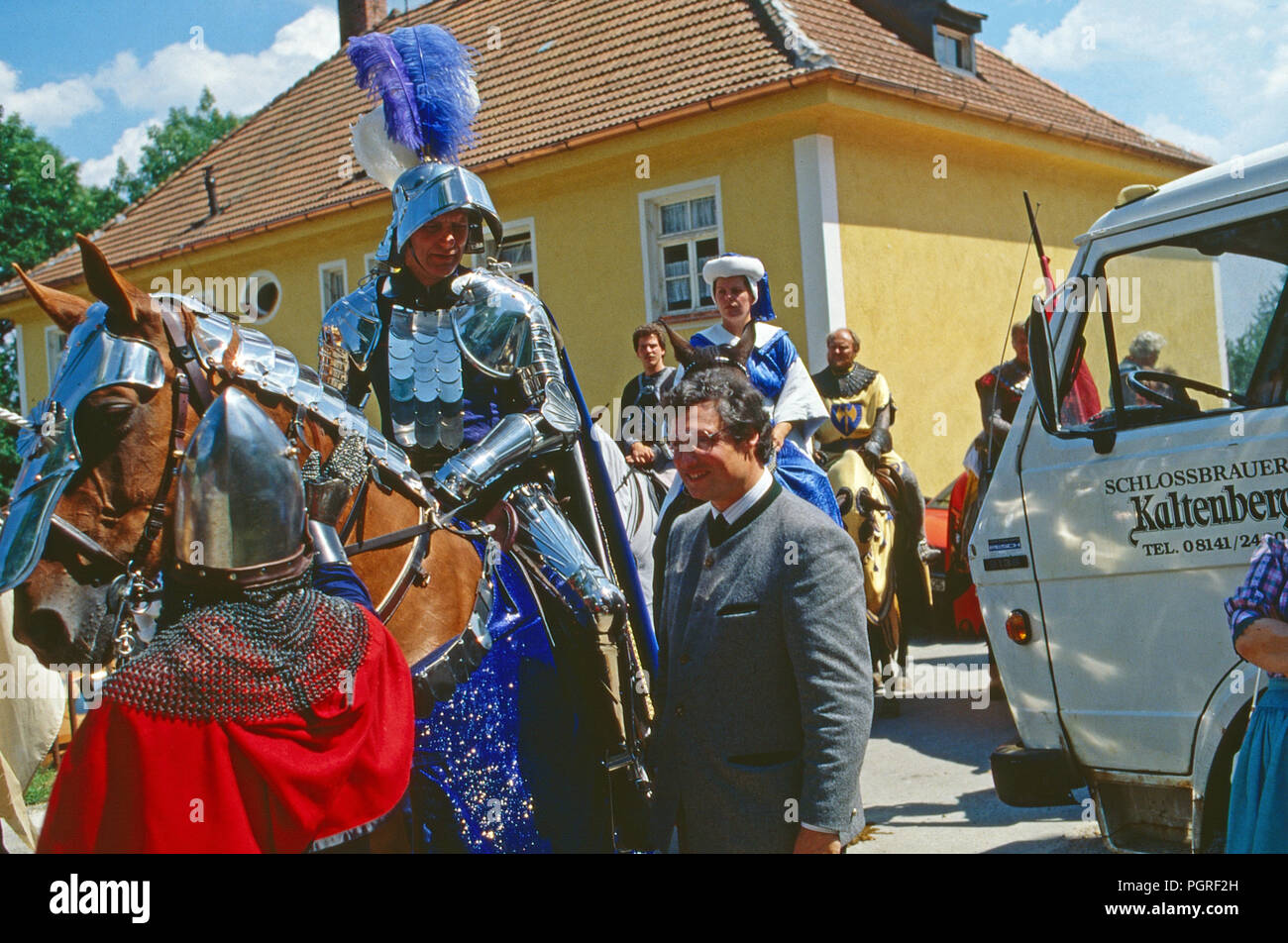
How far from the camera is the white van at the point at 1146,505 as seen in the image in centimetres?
375

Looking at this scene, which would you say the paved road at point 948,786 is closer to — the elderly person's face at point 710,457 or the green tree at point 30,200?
the elderly person's face at point 710,457

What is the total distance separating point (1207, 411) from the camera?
387 cm

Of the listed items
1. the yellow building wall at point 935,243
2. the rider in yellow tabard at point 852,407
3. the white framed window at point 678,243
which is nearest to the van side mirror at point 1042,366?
the rider in yellow tabard at point 852,407

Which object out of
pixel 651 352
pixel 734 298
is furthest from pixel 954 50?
pixel 734 298

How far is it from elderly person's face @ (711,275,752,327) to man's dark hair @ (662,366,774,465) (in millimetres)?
2504

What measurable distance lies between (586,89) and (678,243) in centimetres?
262

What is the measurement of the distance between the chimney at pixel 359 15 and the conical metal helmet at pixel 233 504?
883 inches

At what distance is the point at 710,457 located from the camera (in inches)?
113

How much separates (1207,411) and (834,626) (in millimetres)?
1862

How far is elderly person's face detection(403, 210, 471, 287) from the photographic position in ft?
12.2

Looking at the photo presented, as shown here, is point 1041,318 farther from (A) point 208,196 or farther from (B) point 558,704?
(A) point 208,196

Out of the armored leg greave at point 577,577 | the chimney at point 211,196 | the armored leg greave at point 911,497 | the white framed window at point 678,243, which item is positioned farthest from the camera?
the chimney at point 211,196

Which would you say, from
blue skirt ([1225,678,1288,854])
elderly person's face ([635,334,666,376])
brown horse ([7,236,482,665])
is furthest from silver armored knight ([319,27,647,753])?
elderly person's face ([635,334,666,376])

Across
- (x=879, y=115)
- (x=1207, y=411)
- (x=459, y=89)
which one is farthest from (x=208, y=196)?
(x=1207, y=411)
